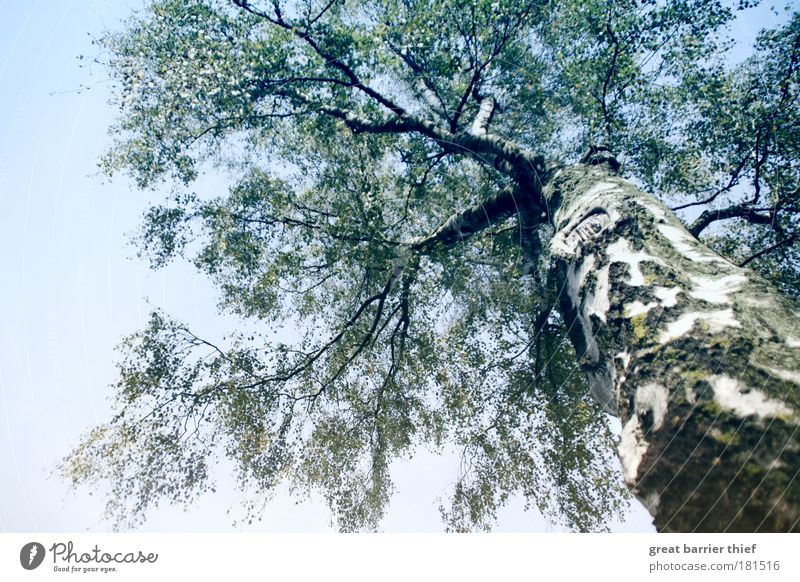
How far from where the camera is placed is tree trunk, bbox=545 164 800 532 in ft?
5.35

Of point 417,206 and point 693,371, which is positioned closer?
point 693,371

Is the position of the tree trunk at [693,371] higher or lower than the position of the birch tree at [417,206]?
lower

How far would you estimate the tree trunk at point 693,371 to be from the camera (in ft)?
5.35

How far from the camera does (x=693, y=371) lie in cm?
196

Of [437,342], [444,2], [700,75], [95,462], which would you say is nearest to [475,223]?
[437,342]

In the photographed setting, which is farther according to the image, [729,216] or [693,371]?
[729,216]

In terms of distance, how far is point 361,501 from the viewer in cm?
774

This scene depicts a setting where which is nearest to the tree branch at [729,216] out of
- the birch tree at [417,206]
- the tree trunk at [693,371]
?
the birch tree at [417,206]

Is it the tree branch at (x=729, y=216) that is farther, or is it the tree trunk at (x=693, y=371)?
the tree branch at (x=729, y=216)

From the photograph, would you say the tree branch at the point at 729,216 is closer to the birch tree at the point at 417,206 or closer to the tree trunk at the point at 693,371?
the birch tree at the point at 417,206

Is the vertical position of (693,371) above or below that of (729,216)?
below

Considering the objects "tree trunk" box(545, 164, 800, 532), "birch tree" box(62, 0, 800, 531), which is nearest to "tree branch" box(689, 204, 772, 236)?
"birch tree" box(62, 0, 800, 531)

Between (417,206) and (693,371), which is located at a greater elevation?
(417,206)

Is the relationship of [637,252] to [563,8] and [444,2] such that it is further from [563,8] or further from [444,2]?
[563,8]
